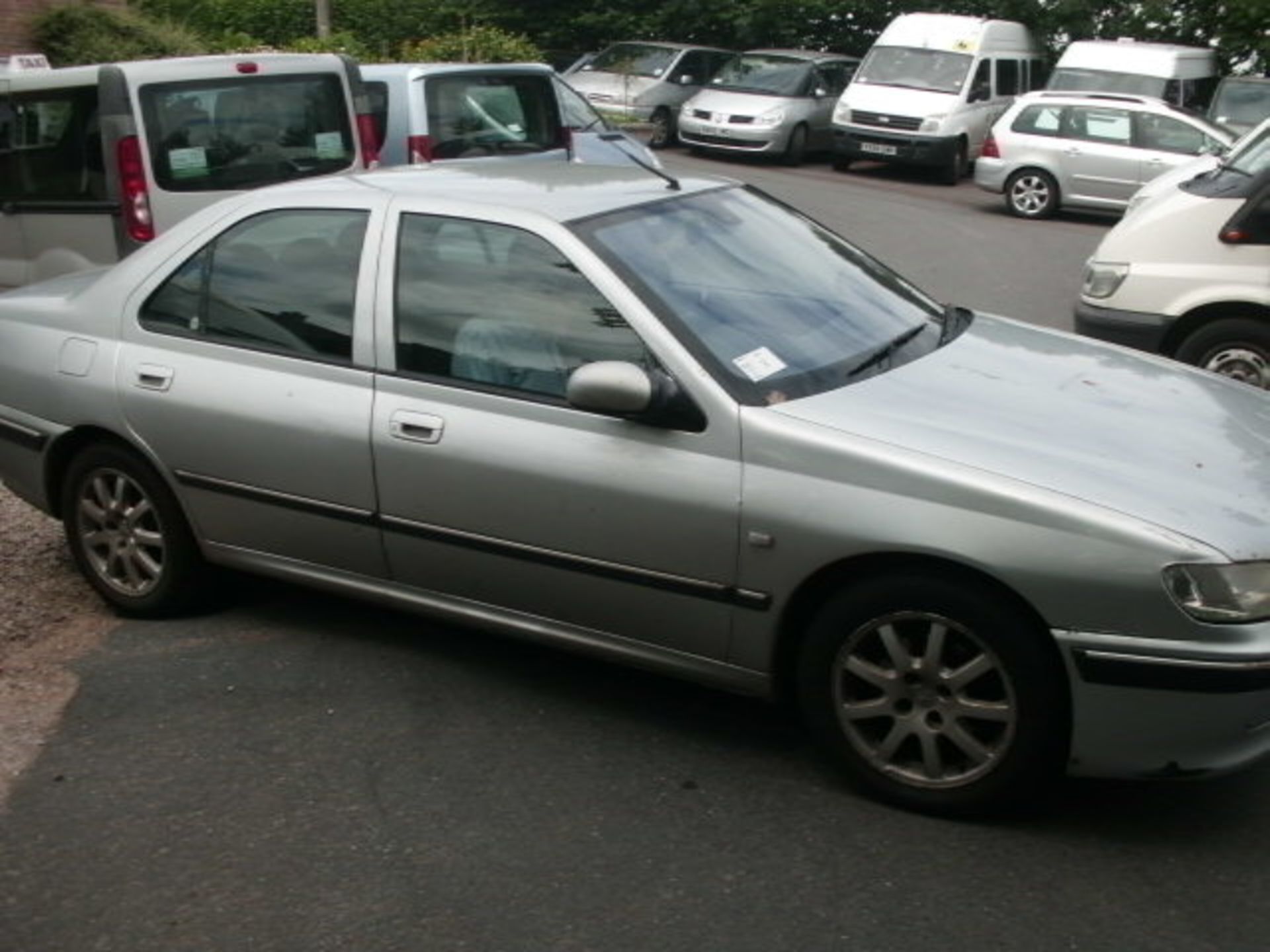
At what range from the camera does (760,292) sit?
15.2 feet

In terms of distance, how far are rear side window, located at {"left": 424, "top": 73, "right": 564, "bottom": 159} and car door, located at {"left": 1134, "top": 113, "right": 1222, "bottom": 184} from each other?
851 cm

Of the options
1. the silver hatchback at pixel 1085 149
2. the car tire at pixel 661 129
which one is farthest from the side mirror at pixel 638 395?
the car tire at pixel 661 129

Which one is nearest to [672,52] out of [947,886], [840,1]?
[840,1]

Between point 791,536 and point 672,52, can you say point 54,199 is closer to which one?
point 791,536

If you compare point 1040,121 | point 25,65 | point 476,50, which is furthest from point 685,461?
point 476,50

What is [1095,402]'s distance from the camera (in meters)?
4.38

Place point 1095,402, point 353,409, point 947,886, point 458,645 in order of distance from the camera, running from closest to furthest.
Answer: point 947,886, point 1095,402, point 353,409, point 458,645

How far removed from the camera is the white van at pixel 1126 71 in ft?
67.7

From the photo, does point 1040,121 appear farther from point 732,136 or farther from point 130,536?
point 130,536

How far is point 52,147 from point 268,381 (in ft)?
16.9

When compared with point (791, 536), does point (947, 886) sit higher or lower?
lower

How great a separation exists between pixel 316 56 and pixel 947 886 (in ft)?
22.3

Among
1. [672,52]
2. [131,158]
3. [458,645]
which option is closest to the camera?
[458,645]

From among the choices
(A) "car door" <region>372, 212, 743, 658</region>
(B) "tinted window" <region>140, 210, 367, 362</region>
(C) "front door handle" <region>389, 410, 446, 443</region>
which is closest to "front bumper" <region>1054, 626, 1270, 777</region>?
(A) "car door" <region>372, 212, 743, 658</region>
